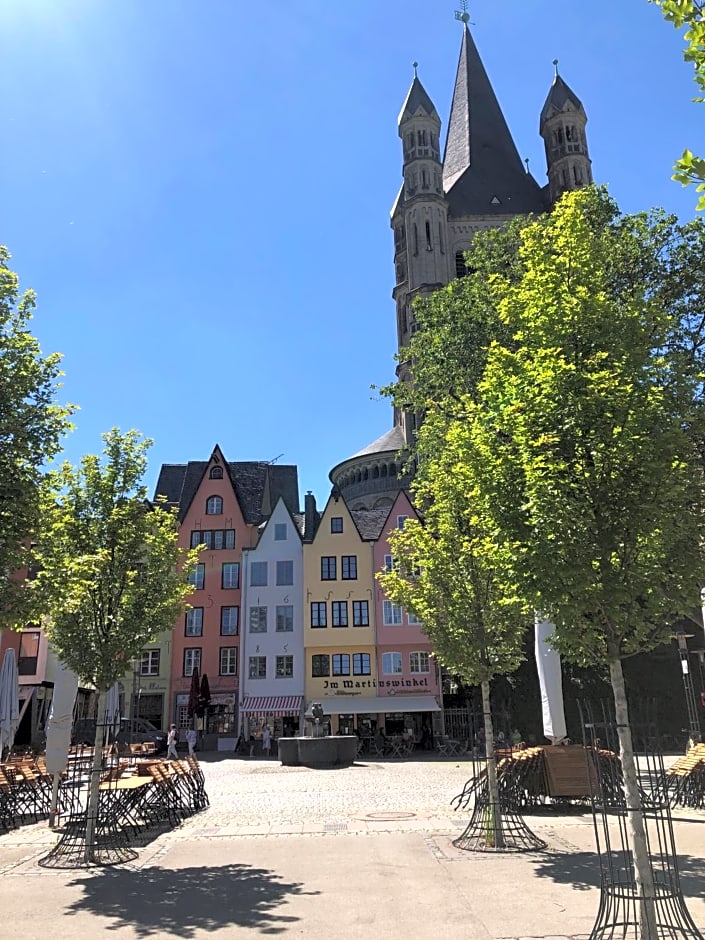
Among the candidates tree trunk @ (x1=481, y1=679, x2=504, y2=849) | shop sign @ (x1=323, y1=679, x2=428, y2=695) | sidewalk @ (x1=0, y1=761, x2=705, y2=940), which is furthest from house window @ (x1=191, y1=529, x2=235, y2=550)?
tree trunk @ (x1=481, y1=679, x2=504, y2=849)

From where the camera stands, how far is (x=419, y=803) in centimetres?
1648

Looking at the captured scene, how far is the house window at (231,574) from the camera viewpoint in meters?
44.2

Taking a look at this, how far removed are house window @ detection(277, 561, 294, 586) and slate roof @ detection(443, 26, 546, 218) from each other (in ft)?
140

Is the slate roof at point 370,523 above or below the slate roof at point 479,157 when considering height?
below

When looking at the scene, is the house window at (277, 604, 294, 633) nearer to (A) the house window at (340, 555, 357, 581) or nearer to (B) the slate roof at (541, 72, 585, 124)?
(A) the house window at (340, 555, 357, 581)

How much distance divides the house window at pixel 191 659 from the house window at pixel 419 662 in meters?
12.0

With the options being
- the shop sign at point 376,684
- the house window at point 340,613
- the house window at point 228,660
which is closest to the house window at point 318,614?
the house window at point 340,613

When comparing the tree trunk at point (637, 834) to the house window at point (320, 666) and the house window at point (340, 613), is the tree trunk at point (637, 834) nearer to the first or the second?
the house window at point (320, 666)

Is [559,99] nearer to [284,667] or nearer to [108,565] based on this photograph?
[284,667]

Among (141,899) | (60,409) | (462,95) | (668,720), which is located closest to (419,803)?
(141,899)

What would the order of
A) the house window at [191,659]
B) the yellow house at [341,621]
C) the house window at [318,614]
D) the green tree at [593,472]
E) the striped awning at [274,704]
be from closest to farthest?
the green tree at [593,472] < the yellow house at [341,621] < the striped awning at [274,704] < the house window at [318,614] < the house window at [191,659]

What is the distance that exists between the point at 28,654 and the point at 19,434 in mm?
32755

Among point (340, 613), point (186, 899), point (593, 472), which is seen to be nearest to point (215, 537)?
point (340, 613)

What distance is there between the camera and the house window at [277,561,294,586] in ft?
140
